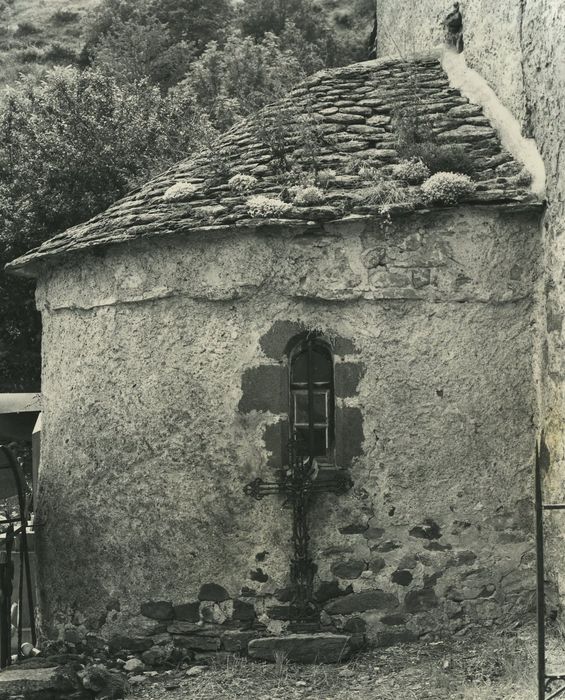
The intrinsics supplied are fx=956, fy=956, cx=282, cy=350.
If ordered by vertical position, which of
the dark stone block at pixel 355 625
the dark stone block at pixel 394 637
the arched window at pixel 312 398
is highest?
the arched window at pixel 312 398

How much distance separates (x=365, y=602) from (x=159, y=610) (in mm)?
1860

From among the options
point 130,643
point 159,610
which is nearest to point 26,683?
point 130,643

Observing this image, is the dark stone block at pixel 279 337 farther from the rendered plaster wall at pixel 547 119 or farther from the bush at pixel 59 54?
the bush at pixel 59 54

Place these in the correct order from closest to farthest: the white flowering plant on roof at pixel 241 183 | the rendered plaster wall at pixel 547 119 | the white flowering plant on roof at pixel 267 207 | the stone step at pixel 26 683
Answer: the stone step at pixel 26 683 < the rendered plaster wall at pixel 547 119 < the white flowering plant on roof at pixel 267 207 < the white flowering plant on roof at pixel 241 183

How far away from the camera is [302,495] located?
8336 millimetres

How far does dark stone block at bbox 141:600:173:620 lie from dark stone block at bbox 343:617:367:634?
158 cm

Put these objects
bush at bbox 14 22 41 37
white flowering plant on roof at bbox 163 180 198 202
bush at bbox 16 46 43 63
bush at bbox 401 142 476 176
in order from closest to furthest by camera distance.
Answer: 1. bush at bbox 401 142 476 176
2. white flowering plant on roof at bbox 163 180 198 202
3. bush at bbox 16 46 43 63
4. bush at bbox 14 22 41 37

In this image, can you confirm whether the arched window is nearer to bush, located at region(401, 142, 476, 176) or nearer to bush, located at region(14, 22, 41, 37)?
bush, located at region(401, 142, 476, 176)

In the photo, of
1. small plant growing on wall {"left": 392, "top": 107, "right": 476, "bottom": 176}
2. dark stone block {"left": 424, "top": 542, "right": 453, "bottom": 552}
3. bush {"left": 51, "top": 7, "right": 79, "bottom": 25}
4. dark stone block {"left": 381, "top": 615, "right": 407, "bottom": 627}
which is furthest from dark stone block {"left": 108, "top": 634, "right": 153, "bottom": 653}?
bush {"left": 51, "top": 7, "right": 79, "bottom": 25}

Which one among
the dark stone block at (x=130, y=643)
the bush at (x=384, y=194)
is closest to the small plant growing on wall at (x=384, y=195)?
the bush at (x=384, y=194)

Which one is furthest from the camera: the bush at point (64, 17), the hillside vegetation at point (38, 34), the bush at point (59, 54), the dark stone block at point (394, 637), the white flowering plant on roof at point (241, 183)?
the bush at point (64, 17)

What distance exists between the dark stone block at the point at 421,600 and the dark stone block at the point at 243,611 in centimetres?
135

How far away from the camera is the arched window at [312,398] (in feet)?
28.1

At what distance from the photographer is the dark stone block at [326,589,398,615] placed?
27.2ft
